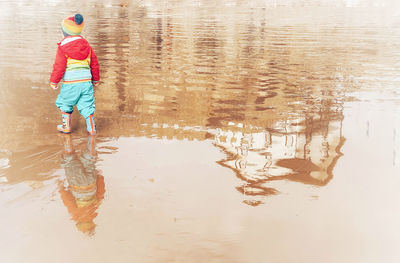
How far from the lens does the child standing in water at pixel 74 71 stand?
197 inches

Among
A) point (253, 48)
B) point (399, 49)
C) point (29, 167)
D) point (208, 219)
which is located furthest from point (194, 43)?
point (208, 219)

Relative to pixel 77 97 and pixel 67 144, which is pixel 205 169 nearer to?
pixel 67 144

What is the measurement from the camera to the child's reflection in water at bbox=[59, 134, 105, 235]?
341 centimetres

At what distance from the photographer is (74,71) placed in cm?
516

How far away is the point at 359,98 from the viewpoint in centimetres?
738

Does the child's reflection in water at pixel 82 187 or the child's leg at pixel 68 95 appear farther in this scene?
the child's leg at pixel 68 95

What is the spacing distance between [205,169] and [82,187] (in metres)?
1.40

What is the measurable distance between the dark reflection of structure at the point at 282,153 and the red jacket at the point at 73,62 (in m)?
2.10

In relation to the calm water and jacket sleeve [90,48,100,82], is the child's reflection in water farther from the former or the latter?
jacket sleeve [90,48,100,82]

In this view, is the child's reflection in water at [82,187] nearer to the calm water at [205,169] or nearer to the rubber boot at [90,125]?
the calm water at [205,169]

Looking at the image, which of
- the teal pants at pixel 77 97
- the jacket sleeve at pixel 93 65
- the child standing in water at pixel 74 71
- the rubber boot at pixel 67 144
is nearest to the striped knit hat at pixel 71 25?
the child standing in water at pixel 74 71

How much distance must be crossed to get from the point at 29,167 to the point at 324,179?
343cm

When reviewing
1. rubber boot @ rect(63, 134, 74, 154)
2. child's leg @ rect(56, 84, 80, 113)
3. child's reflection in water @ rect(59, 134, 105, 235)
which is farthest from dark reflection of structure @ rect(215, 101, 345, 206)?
child's leg @ rect(56, 84, 80, 113)

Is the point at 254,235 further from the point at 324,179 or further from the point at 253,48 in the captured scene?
the point at 253,48
